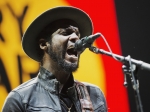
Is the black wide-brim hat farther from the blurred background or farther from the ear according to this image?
the blurred background

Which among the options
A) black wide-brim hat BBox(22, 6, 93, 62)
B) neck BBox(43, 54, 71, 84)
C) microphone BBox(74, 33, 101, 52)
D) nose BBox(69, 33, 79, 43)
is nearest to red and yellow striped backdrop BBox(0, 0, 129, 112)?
black wide-brim hat BBox(22, 6, 93, 62)

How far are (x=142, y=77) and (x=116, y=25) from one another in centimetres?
49

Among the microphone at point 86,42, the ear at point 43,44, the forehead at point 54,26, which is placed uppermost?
the forehead at point 54,26

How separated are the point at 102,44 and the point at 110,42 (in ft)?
0.27

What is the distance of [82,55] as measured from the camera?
109 inches

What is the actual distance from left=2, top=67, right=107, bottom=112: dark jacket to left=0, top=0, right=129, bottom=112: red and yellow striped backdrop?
544 mm

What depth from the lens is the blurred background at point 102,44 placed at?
262 cm

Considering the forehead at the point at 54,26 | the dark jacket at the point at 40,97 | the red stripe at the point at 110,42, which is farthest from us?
the red stripe at the point at 110,42

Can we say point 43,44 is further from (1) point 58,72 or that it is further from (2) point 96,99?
(2) point 96,99

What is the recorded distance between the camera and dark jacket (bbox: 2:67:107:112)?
6.31ft

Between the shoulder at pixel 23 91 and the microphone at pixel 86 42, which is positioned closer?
the microphone at pixel 86 42

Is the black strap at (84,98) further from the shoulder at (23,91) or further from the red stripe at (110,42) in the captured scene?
the red stripe at (110,42)

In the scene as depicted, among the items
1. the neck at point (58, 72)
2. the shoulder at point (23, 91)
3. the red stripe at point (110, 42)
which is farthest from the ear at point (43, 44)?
the red stripe at point (110, 42)

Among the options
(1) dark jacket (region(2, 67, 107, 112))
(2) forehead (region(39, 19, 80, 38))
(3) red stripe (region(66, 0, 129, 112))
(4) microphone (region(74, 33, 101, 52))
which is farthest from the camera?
(3) red stripe (region(66, 0, 129, 112))
